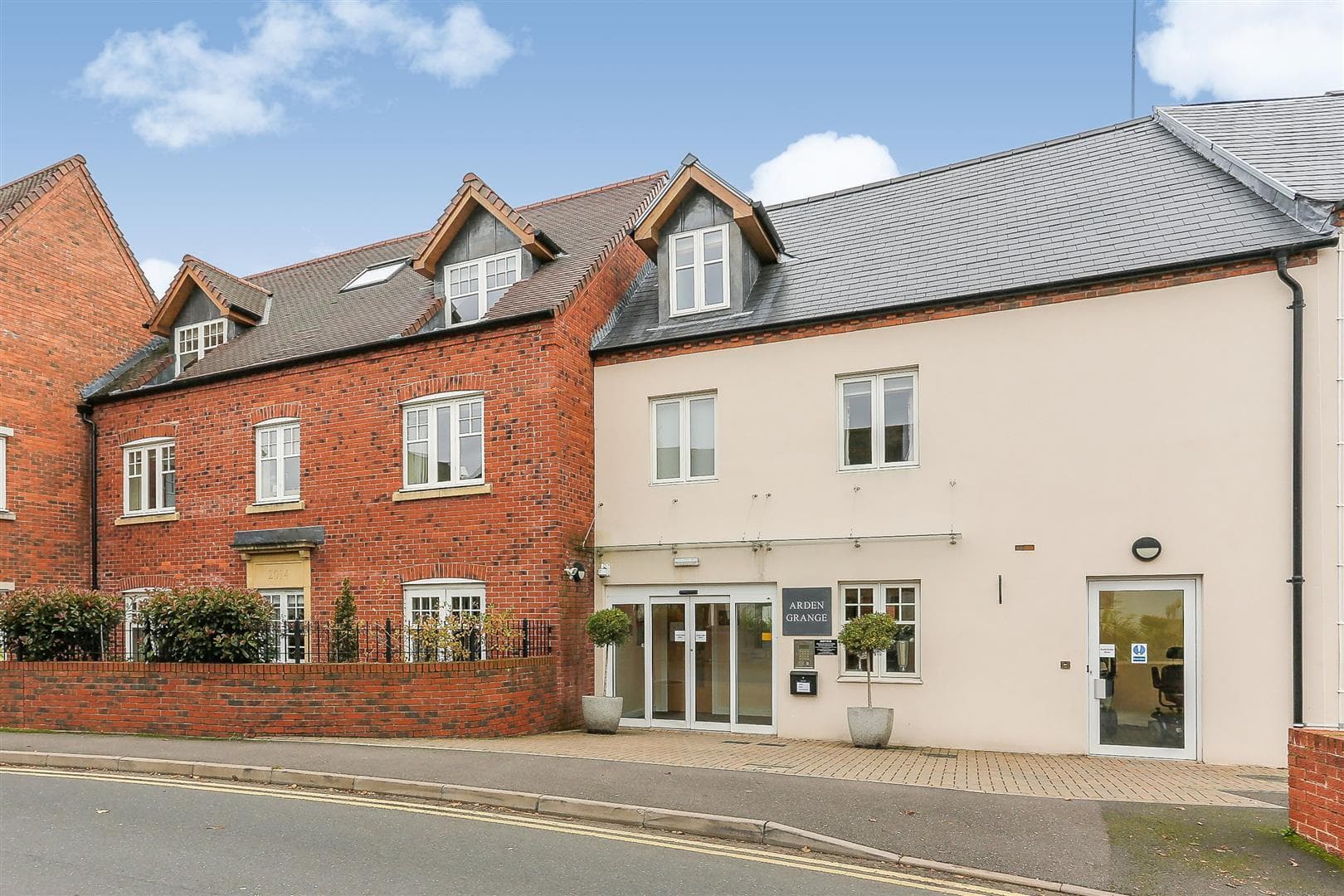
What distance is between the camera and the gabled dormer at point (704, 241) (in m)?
15.5

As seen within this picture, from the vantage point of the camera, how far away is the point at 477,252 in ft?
57.0

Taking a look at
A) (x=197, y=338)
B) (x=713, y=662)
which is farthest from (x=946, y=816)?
(x=197, y=338)

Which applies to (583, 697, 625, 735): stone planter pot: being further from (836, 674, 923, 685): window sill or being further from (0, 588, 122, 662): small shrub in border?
(0, 588, 122, 662): small shrub in border

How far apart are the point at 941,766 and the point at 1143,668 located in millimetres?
3003

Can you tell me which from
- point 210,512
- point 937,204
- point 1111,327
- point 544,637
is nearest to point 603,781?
point 544,637

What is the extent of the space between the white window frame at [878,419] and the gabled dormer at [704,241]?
2.51 metres

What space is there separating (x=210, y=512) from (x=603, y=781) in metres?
12.2

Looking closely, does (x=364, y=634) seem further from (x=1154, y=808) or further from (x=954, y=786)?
(x=1154, y=808)

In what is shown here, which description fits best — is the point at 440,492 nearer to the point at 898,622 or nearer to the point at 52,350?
the point at 898,622

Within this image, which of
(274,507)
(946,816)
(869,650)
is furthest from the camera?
(274,507)

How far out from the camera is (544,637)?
575 inches

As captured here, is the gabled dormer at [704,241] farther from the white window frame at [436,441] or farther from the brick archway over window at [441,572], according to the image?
the brick archway over window at [441,572]

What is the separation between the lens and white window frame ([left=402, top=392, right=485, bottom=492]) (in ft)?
A: 51.9

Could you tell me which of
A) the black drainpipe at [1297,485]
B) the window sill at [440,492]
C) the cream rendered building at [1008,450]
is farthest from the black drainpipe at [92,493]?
the black drainpipe at [1297,485]
